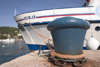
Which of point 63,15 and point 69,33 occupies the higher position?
point 63,15

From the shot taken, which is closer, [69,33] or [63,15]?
[69,33]

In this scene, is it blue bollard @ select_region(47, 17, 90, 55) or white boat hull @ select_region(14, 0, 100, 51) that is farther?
white boat hull @ select_region(14, 0, 100, 51)

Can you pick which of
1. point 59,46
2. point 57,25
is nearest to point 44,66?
point 59,46

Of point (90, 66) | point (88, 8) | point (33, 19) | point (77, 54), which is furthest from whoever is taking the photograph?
point (33, 19)

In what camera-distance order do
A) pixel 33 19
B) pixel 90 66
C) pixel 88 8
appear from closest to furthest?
pixel 90 66, pixel 88 8, pixel 33 19

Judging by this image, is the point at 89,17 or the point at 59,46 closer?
the point at 59,46

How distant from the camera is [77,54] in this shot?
256cm

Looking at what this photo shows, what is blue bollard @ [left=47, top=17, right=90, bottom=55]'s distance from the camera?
2.38 m

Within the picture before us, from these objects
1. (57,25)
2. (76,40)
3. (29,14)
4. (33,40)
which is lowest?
(33,40)

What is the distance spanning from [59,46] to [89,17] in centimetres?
667

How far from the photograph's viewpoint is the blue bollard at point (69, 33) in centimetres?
238

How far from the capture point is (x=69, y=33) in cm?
246

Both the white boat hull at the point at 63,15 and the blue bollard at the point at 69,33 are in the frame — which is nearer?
the blue bollard at the point at 69,33

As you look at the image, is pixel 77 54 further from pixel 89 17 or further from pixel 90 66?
pixel 89 17
